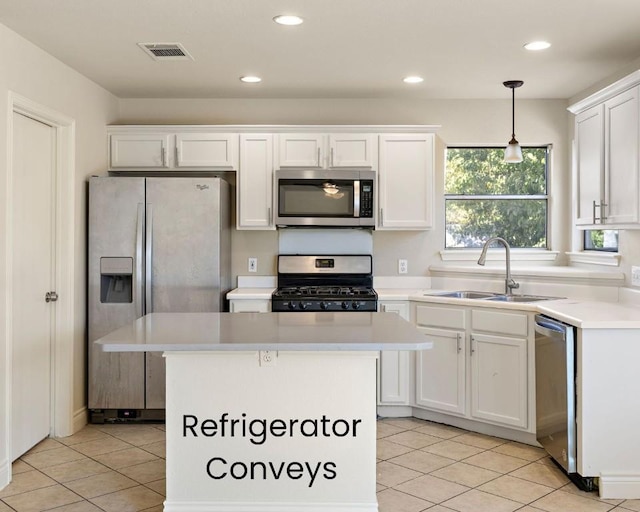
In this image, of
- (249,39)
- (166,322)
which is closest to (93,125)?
(249,39)

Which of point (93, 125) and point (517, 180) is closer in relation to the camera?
point (93, 125)

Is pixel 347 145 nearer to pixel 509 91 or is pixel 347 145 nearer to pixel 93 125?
pixel 509 91

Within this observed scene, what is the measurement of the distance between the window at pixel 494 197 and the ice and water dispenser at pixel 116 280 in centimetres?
240

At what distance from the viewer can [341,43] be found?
3.75 metres

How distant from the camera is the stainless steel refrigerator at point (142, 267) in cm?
455

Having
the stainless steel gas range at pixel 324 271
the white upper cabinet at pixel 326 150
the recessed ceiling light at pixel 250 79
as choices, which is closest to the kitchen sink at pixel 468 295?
the stainless steel gas range at pixel 324 271

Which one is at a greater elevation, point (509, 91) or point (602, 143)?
point (509, 91)

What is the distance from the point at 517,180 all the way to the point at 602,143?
1484 millimetres

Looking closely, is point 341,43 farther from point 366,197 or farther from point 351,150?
point 366,197

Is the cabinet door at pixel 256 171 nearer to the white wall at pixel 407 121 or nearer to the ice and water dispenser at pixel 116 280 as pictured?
the white wall at pixel 407 121

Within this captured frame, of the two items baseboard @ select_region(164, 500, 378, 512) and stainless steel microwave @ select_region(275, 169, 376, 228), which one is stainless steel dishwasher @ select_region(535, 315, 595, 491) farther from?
stainless steel microwave @ select_region(275, 169, 376, 228)

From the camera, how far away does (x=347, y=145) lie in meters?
4.91

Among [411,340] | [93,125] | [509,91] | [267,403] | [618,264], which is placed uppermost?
[509,91]

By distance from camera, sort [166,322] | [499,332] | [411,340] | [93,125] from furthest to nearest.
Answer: [93,125], [499,332], [166,322], [411,340]
